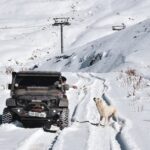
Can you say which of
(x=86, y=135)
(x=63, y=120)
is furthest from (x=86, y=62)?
(x=86, y=135)

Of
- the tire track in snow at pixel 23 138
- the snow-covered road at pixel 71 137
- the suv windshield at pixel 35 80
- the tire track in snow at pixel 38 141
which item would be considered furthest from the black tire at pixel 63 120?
the suv windshield at pixel 35 80

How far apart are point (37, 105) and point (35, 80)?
1.23 m

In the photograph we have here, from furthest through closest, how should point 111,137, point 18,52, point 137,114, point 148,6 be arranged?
point 148,6, point 18,52, point 137,114, point 111,137

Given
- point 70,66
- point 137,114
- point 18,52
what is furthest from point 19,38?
point 137,114

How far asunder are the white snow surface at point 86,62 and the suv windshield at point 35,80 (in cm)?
133

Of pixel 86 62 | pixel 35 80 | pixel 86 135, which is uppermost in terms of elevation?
pixel 86 62

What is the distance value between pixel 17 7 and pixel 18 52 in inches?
2040

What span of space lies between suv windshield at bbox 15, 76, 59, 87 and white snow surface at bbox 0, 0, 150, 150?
1.33 meters

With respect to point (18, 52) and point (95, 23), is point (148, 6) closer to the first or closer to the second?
point (95, 23)

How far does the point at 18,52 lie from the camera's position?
9675cm

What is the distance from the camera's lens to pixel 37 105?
14125 millimetres

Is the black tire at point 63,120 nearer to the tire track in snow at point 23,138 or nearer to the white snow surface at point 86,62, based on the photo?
the white snow surface at point 86,62

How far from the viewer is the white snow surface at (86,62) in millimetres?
12359

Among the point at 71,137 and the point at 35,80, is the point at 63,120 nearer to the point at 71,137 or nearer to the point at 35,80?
the point at 71,137
